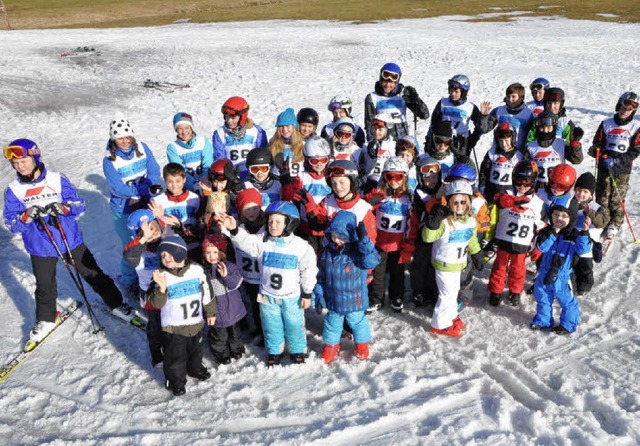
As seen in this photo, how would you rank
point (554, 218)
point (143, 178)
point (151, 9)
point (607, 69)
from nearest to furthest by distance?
point (554, 218) → point (143, 178) → point (607, 69) → point (151, 9)

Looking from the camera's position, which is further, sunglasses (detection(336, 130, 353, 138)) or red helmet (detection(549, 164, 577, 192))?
sunglasses (detection(336, 130, 353, 138))

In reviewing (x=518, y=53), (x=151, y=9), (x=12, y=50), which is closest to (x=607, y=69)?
(x=518, y=53)

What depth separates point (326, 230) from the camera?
4.68m

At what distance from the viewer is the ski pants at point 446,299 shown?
5.24m

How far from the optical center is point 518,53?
1977 centimetres

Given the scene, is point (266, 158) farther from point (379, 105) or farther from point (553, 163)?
point (553, 163)

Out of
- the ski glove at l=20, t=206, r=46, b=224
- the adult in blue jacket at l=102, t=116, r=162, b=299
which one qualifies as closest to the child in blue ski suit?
the adult in blue jacket at l=102, t=116, r=162, b=299

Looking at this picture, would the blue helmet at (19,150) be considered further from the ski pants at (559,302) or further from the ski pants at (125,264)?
the ski pants at (559,302)

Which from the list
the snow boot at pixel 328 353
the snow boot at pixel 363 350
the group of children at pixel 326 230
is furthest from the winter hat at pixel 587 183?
the snow boot at pixel 328 353

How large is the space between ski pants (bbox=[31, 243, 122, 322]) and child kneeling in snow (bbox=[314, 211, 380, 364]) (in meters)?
2.64

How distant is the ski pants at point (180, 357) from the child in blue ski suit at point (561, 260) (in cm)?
376

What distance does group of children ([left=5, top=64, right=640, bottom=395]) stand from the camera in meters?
4.57

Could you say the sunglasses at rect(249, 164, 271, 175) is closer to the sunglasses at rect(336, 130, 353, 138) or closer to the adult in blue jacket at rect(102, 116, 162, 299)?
the adult in blue jacket at rect(102, 116, 162, 299)

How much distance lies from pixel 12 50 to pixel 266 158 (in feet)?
72.4
